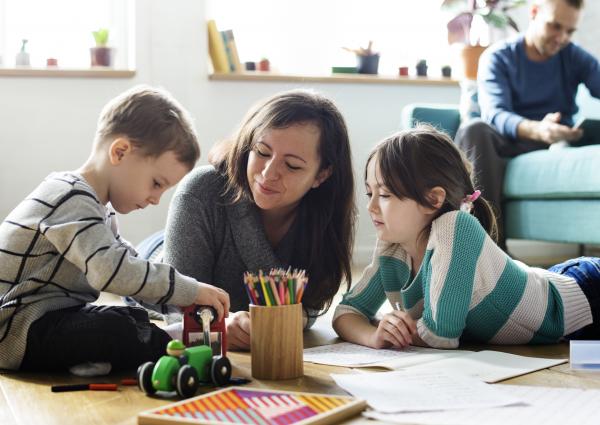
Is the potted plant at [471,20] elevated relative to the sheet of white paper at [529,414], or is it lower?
elevated

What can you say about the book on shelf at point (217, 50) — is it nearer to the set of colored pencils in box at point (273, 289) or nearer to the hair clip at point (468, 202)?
the hair clip at point (468, 202)

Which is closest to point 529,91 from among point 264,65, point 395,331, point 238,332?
point 264,65

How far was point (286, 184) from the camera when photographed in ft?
5.74

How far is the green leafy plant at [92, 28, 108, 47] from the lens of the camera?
12.9ft

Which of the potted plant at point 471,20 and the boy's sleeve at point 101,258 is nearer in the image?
the boy's sleeve at point 101,258

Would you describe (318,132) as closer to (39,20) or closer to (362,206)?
(362,206)

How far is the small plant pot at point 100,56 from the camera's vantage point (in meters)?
3.92

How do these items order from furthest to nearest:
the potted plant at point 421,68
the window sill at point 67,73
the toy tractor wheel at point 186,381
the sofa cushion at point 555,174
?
1. the potted plant at point 421,68
2. the window sill at point 67,73
3. the sofa cushion at point 555,174
4. the toy tractor wheel at point 186,381

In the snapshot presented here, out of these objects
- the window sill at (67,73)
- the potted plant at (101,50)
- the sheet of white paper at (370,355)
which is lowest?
the sheet of white paper at (370,355)

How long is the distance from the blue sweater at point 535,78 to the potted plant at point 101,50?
1672 millimetres

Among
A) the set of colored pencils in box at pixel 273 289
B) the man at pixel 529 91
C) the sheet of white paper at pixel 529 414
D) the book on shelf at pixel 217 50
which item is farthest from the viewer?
the book on shelf at pixel 217 50

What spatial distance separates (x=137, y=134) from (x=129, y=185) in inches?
3.7

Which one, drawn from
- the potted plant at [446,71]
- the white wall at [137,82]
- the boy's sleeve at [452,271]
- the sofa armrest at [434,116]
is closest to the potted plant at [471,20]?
the potted plant at [446,71]

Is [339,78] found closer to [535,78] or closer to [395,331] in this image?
[535,78]
